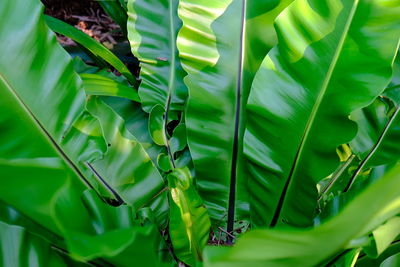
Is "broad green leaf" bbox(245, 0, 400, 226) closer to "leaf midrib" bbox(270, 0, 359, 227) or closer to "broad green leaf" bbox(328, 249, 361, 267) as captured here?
"leaf midrib" bbox(270, 0, 359, 227)

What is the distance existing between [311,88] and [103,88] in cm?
43

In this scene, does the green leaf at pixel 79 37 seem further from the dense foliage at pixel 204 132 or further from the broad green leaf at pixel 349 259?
the broad green leaf at pixel 349 259

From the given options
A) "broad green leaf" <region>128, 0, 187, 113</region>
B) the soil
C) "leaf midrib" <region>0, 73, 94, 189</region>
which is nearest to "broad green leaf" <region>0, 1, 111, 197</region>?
"leaf midrib" <region>0, 73, 94, 189</region>

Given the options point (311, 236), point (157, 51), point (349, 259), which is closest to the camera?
point (311, 236)

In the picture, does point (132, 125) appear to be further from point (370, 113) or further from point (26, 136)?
point (370, 113)

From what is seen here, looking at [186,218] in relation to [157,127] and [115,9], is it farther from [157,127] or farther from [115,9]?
[115,9]

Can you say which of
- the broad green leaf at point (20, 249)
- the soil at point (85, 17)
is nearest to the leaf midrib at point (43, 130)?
the broad green leaf at point (20, 249)

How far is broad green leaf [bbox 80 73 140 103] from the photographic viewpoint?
86 centimetres

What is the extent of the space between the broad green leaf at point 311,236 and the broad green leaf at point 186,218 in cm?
21

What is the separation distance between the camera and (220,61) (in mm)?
827

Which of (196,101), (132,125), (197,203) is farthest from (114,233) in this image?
(132,125)

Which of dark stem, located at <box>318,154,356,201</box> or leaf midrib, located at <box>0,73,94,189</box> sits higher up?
leaf midrib, located at <box>0,73,94,189</box>

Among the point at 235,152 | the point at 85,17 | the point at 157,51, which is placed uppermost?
the point at 157,51

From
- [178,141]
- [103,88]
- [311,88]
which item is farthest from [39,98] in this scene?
[311,88]
